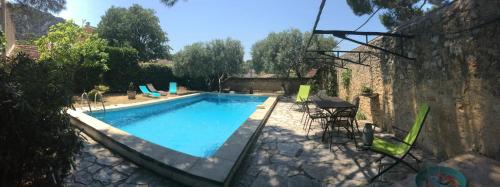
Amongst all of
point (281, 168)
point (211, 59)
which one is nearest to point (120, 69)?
point (211, 59)

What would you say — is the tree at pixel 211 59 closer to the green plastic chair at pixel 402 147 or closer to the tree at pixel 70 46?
the tree at pixel 70 46

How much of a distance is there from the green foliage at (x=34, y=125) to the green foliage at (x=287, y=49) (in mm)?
14109

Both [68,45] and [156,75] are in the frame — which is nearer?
[68,45]

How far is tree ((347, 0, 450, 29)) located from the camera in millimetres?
10688

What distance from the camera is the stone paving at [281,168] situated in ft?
12.2

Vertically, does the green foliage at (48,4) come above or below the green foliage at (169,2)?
above

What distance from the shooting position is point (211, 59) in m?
20.5

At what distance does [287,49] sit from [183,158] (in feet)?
45.3

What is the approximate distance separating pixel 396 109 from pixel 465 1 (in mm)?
2766

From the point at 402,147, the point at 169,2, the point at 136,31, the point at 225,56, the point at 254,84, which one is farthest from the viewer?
the point at 136,31

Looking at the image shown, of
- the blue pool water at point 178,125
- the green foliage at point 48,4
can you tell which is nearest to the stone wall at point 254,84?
the blue pool water at point 178,125

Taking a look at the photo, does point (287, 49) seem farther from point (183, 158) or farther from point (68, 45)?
point (183, 158)

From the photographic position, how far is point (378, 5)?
35.9ft

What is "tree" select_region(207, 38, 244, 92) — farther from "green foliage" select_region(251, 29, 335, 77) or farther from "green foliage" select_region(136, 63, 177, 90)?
"green foliage" select_region(136, 63, 177, 90)
